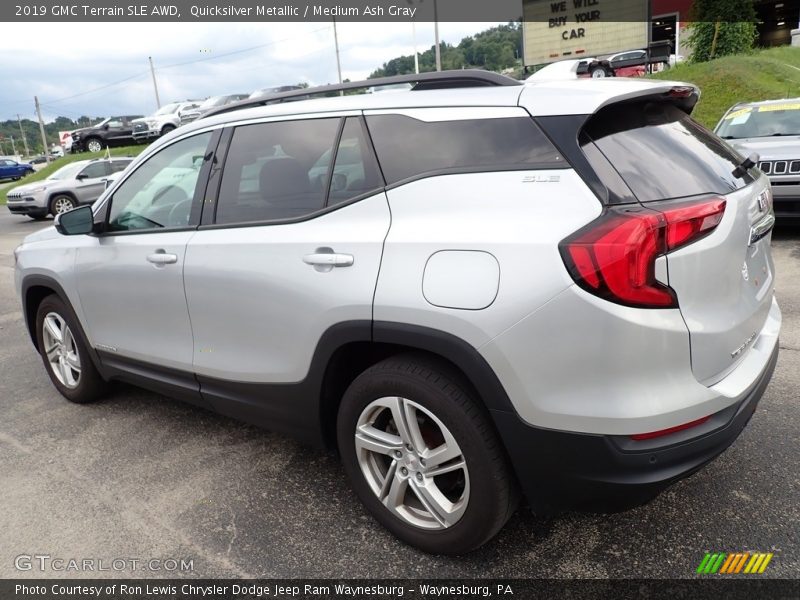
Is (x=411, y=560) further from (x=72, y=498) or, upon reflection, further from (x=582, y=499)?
(x=72, y=498)

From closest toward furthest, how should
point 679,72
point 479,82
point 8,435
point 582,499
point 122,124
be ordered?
point 582,499
point 479,82
point 8,435
point 679,72
point 122,124

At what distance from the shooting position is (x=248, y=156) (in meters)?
2.94

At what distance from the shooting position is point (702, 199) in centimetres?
204

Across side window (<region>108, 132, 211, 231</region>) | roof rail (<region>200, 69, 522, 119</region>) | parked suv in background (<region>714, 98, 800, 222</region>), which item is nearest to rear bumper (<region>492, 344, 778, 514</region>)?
roof rail (<region>200, 69, 522, 119</region>)

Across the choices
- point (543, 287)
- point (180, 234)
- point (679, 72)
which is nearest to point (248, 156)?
point (180, 234)

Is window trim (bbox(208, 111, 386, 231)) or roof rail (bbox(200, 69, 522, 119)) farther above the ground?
roof rail (bbox(200, 69, 522, 119))

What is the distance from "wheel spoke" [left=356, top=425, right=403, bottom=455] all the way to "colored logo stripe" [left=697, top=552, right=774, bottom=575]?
4.03 ft

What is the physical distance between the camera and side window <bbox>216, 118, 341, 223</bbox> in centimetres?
264

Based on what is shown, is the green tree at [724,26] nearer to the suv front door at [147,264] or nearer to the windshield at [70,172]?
the windshield at [70,172]

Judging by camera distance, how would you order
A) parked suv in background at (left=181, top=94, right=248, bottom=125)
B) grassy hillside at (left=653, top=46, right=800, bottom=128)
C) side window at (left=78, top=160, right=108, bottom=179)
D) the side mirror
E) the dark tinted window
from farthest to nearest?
1. parked suv in background at (left=181, top=94, right=248, bottom=125)
2. side window at (left=78, top=160, right=108, bottom=179)
3. grassy hillside at (left=653, top=46, right=800, bottom=128)
4. the side mirror
5. the dark tinted window

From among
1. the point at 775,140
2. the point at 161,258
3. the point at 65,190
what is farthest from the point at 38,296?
the point at 65,190

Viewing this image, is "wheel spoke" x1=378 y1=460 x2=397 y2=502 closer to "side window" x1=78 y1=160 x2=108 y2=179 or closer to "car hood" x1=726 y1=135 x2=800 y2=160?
"car hood" x1=726 y1=135 x2=800 y2=160

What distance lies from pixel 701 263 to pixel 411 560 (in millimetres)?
1566

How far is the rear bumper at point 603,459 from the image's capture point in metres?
1.92
